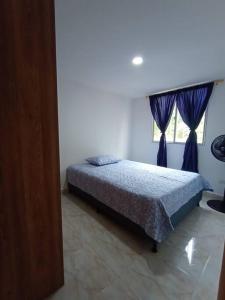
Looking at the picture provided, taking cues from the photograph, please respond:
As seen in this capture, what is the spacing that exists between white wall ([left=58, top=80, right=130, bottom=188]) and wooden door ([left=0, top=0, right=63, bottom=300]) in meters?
1.81

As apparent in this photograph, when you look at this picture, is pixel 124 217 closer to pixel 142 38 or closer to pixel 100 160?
pixel 100 160

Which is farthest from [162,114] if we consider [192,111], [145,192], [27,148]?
[27,148]

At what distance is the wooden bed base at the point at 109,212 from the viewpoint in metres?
1.86

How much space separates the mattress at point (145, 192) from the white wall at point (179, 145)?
0.69m

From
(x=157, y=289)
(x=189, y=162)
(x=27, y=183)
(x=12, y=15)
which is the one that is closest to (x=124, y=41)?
(x=12, y=15)

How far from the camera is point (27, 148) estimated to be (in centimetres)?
103

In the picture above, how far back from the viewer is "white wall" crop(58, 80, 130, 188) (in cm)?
323

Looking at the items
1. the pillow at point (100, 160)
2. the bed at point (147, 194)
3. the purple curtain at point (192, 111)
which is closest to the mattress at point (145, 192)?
the bed at point (147, 194)

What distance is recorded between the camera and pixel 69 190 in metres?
3.39

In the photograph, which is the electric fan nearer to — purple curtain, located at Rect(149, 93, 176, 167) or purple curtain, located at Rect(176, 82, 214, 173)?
purple curtain, located at Rect(176, 82, 214, 173)

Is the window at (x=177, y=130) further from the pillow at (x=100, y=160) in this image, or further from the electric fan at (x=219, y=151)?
the pillow at (x=100, y=160)

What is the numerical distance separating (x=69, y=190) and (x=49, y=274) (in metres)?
2.18

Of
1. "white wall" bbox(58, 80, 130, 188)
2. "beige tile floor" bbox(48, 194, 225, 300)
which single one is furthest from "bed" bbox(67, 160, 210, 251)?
"white wall" bbox(58, 80, 130, 188)

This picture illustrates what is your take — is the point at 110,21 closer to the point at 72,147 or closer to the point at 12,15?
the point at 12,15
